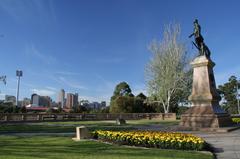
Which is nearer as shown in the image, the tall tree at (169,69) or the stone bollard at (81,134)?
Answer: the stone bollard at (81,134)

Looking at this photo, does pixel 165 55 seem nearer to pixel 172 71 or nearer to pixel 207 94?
pixel 172 71

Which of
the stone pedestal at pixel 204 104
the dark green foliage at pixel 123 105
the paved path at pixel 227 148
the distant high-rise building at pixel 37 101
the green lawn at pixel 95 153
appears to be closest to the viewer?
the green lawn at pixel 95 153

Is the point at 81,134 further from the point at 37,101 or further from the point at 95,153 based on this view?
the point at 37,101

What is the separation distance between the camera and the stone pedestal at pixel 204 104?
64.4 feet

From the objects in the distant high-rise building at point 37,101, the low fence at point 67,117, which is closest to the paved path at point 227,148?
the low fence at point 67,117

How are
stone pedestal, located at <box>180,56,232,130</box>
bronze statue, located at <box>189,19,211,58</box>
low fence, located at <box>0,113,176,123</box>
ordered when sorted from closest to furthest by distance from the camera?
1. stone pedestal, located at <box>180,56,232,130</box>
2. bronze statue, located at <box>189,19,211,58</box>
3. low fence, located at <box>0,113,176,123</box>

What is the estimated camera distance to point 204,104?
20766mm

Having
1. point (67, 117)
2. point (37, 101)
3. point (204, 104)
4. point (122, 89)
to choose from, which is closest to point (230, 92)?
point (122, 89)

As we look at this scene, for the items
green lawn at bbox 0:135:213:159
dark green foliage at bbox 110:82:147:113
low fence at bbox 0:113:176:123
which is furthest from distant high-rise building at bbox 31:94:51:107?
green lawn at bbox 0:135:213:159

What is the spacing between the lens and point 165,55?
162 feet

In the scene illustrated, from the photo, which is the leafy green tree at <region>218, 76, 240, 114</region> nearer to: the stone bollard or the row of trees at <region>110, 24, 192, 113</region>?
the row of trees at <region>110, 24, 192, 113</region>

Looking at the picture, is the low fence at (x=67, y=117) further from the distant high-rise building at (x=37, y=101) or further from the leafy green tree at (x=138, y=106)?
the distant high-rise building at (x=37, y=101)

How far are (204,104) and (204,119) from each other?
1403 millimetres

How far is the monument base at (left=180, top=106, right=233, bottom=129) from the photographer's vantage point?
19312 mm
